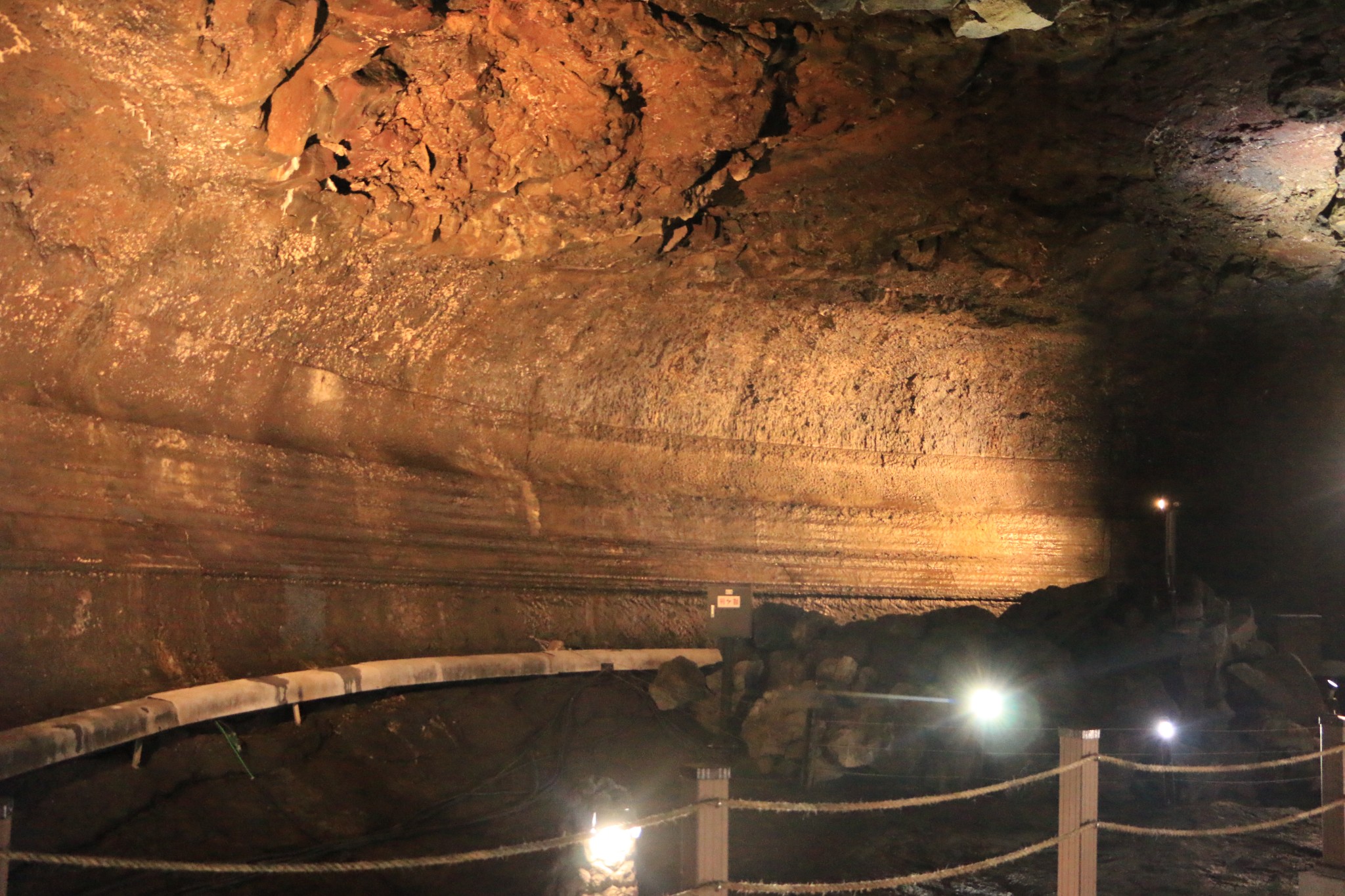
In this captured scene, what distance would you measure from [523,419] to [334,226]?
81.4 inches

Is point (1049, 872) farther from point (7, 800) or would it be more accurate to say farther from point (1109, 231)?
point (7, 800)

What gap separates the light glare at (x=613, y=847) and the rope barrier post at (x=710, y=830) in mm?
399

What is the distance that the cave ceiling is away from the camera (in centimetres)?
415

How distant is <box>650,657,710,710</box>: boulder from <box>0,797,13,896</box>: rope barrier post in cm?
437

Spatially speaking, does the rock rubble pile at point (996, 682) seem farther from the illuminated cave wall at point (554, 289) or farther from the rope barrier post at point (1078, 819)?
the rope barrier post at point (1078, 819)

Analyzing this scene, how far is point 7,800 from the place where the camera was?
2246 mm

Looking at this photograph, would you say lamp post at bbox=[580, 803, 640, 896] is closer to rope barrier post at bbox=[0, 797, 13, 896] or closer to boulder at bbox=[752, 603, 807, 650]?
rope barrier post at bbox=[0, 797, 13, 896]

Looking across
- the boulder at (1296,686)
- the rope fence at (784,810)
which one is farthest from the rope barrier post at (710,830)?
the boulder at (1296,686)

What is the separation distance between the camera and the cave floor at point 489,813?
4133 millimetres

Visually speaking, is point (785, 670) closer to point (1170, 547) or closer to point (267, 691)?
point (267, 691)

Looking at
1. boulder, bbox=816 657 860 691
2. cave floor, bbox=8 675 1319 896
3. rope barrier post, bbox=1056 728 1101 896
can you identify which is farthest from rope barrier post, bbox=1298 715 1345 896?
boulder, bbox=816 657 860 691

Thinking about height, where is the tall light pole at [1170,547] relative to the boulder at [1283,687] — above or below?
above

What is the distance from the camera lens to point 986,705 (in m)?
6.05

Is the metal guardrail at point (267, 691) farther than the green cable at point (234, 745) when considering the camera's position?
No
